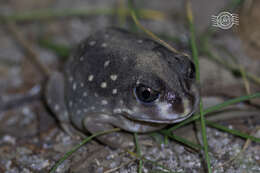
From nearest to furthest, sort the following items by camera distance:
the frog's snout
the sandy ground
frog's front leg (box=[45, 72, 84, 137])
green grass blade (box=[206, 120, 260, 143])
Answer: the frog's snout < green grass blade (box=[206, 120, 260, 143]) < the sandy ground < frog's front leg (box=[45, 72, 84, 137])

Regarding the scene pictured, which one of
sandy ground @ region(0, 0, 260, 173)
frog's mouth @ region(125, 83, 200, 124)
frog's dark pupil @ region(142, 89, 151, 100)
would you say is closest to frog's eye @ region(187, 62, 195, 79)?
frog's mouth @ region(125, 83, 200, 124)

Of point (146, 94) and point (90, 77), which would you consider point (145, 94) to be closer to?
point (146, 94)

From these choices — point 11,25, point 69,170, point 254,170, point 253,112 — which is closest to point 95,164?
point 69,170

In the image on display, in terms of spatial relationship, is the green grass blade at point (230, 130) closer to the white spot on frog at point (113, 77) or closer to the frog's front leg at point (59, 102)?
the white spot on frog at point (113, 77)

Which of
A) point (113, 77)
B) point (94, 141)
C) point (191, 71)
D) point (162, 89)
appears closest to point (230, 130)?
point (191, 71)

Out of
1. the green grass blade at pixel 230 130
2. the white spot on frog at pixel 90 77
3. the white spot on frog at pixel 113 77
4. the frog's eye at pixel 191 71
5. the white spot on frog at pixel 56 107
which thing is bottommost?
the white spot on frog at pixel 56 107

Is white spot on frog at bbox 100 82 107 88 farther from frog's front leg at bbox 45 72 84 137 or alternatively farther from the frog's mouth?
frog's front leg at bbox 45 72 84 137

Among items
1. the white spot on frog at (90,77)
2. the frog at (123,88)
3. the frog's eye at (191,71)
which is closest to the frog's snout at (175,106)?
the frog at (123,88)

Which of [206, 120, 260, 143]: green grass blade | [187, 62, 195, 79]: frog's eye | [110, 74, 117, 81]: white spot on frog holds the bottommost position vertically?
[206, 120, 260, 143]: green grass blade
